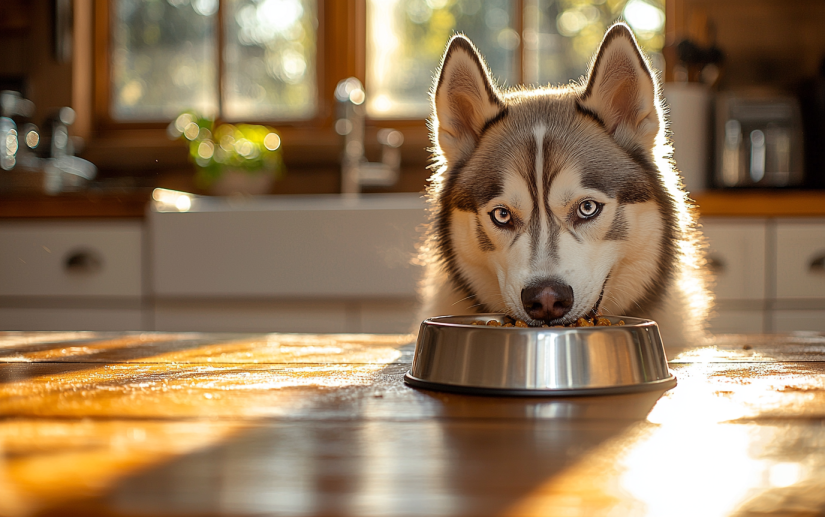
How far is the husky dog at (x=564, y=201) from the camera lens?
104 cm

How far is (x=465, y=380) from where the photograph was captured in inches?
24.6

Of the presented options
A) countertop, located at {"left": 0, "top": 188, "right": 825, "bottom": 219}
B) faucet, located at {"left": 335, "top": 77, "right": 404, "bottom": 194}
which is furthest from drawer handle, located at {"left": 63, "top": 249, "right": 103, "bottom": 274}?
faucet, located at {"left": 335, "top": 77, "right": 404, "bottom": 194}

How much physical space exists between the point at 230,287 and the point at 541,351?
1.95m

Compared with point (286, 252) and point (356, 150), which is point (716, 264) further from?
point (356, 150)

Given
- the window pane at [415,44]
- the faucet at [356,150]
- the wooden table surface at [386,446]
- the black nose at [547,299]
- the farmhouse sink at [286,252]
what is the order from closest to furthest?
1. the wooden table surface at [386,446]
2. the black nose at [547,299]
3. the farmhouse sink at [286,252]
4. the faucet at [356,150]
5. the window pane at [415,44]

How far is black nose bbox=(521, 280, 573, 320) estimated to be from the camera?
3.07 feet

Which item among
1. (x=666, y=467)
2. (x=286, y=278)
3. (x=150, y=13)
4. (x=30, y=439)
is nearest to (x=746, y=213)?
(x=286, y=278)

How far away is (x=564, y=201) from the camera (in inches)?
42.1

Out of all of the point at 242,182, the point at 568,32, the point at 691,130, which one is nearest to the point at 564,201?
the point at 691,130

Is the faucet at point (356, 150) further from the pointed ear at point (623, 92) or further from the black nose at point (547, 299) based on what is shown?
the black nose at point (547, 299)

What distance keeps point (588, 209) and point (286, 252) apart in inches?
58.3

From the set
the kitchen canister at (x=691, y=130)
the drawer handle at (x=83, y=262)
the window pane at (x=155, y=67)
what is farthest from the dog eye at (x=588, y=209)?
the window pane at (x=155, y=67)

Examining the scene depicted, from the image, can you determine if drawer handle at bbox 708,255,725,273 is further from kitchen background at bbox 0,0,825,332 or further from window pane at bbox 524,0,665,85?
window pane at bbox 524,0,665,85

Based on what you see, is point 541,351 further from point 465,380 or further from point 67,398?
point 67,398
